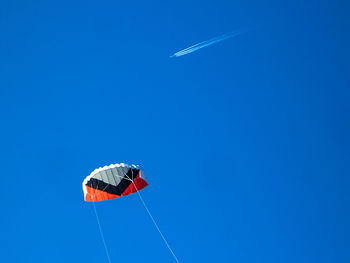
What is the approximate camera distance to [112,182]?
63500mm

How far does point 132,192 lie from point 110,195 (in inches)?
85.0

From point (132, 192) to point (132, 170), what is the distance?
7.38 ft

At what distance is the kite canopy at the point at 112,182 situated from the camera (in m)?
63.2

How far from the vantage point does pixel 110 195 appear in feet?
211

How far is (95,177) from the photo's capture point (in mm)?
63312

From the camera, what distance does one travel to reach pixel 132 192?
214ft

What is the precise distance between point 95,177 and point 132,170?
360 cm

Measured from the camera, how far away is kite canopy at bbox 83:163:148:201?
6322cm

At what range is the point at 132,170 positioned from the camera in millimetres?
64438
